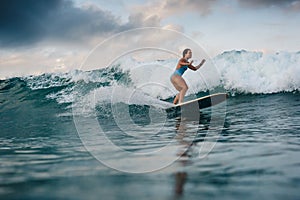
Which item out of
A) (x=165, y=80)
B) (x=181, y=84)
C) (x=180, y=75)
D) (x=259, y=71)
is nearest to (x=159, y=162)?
(x=181, y=84)

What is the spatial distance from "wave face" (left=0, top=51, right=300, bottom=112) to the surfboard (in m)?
4.05

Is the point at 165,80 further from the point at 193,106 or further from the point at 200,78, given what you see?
the point at 193,106

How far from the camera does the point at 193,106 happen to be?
10414 millimetres

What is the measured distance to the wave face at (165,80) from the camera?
15.5 metres

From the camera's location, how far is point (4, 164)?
174 inches

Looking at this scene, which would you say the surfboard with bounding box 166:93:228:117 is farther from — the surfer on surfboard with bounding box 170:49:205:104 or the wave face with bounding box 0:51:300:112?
the wave face with bounding box 0:51:300:112

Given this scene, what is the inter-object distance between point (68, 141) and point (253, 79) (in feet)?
41.6

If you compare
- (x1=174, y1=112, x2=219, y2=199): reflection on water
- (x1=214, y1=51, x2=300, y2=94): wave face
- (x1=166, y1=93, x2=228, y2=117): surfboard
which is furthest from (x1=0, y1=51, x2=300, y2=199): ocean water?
(x1=214, y1=51, x2=300, y2=94): wave face

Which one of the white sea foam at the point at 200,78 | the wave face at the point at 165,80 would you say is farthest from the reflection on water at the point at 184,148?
the white sea foam at the point at 200,78

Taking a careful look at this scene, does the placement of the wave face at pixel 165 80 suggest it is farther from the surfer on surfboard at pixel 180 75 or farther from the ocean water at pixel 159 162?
the ocean water at pixel 159 162

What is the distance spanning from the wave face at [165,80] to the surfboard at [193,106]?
405 centimetres

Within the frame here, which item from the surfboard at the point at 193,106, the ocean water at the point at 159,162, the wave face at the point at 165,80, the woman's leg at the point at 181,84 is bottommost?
the ocean water at the point at 159,162

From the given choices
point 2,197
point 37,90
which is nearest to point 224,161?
point 2,197

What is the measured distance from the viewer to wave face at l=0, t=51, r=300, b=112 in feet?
50.8
